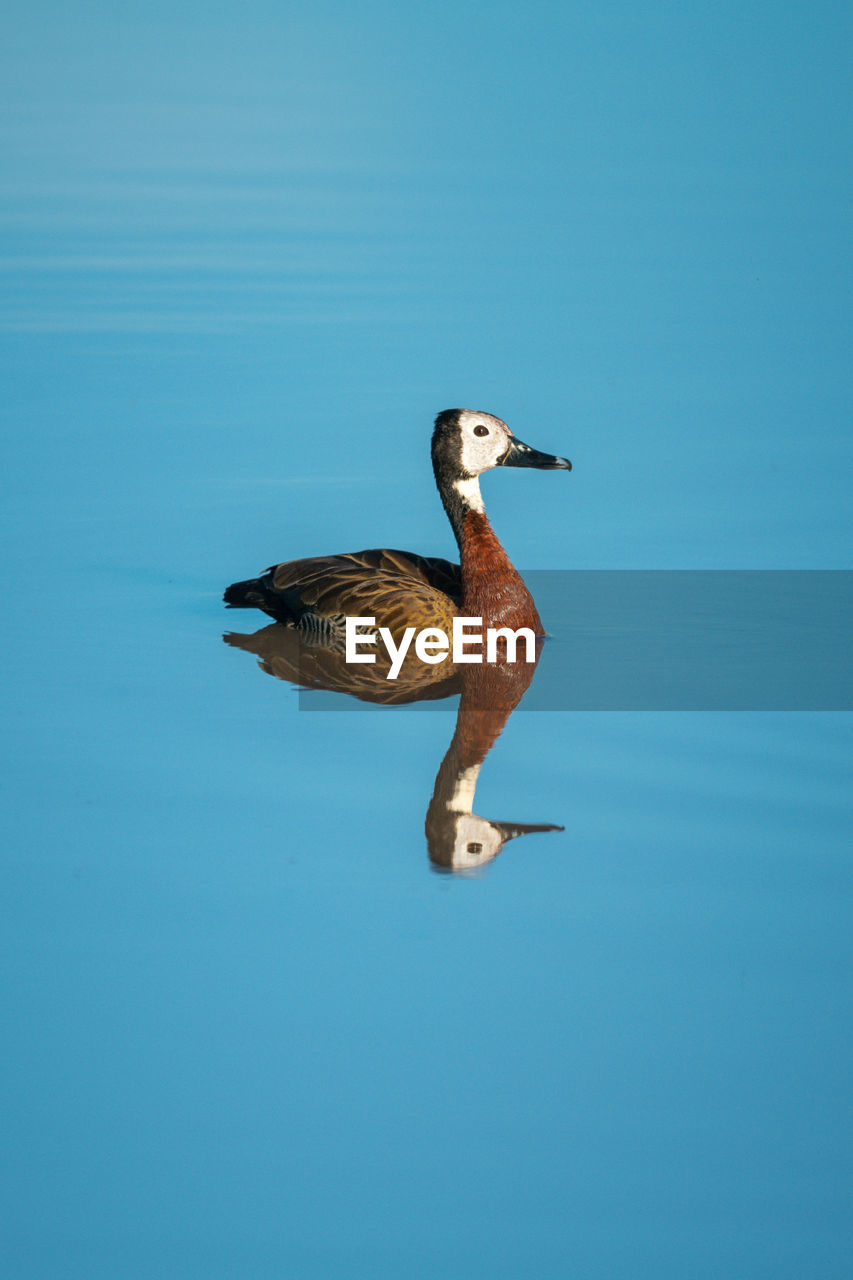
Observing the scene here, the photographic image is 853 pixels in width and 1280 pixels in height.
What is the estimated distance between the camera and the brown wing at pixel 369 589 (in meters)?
10.1

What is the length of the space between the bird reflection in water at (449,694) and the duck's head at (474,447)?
3.87 ft

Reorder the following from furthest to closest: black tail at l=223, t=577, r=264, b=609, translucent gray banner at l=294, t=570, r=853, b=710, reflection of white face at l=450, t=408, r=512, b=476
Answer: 1. black tail at l=223, t=577, r=264, b=609
2. reflection of white face at l=450, t=408, r=512, b=476
3. translucent gray banner at l=294, t=570, r=853, b=710

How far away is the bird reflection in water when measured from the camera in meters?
7.60

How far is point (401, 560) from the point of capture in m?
10.8

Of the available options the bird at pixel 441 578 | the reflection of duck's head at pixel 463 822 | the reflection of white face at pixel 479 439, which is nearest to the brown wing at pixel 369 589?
the bird at pixel 441 578

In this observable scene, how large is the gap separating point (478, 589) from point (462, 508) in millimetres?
639

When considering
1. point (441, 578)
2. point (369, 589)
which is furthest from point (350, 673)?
point (441, 578)

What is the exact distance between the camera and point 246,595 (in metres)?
11.2

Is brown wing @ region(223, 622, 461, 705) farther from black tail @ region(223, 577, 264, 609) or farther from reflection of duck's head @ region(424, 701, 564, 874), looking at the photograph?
reflection of duck's head @ region(424, 701, 564, 874)

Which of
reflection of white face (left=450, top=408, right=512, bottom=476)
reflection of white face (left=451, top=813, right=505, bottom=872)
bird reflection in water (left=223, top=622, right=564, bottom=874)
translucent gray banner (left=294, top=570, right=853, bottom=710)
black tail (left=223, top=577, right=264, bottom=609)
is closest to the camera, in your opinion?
reflection of white face (left=451, top=813, right=505, bottom=872)

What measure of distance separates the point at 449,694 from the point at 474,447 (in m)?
1.79

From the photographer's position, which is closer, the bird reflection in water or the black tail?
the bird reflection in water
